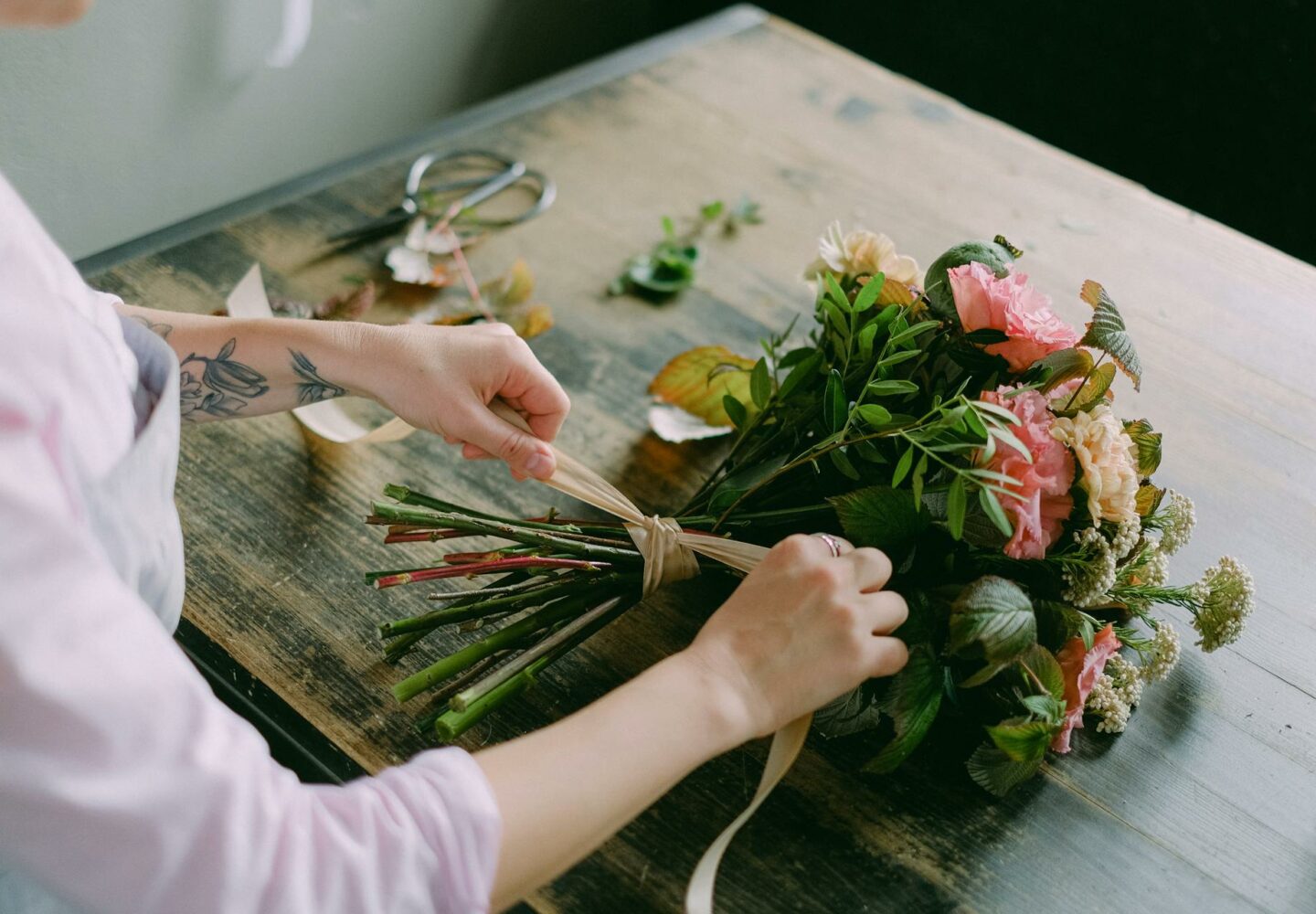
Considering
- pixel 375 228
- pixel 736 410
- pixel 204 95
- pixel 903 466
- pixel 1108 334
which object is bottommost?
pixel 204 95

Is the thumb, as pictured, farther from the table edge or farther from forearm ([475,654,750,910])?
the table edge

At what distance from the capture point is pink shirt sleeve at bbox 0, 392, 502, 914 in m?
0.46

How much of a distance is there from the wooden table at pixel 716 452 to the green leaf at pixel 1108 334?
273 mm

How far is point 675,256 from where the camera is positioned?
47.4 inches

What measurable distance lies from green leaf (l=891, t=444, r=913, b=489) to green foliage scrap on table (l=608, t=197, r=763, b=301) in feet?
1.72

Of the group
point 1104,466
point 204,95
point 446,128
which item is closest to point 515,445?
point 1104,466

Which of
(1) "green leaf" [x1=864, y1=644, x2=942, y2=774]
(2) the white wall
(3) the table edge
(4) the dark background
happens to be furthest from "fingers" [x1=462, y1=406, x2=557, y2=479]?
(4) the dark background

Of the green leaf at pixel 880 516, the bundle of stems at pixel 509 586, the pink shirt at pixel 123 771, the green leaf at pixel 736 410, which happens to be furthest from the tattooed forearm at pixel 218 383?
the green leaf at pixel 880 516

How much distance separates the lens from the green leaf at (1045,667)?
696 mm

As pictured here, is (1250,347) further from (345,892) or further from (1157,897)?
(345,892)

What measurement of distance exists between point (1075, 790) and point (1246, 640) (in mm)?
243

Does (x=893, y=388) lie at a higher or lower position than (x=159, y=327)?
higher

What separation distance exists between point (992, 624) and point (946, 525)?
8 centimetres

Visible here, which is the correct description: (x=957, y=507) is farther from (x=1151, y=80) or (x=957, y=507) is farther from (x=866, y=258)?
(x=1151, y=80)
